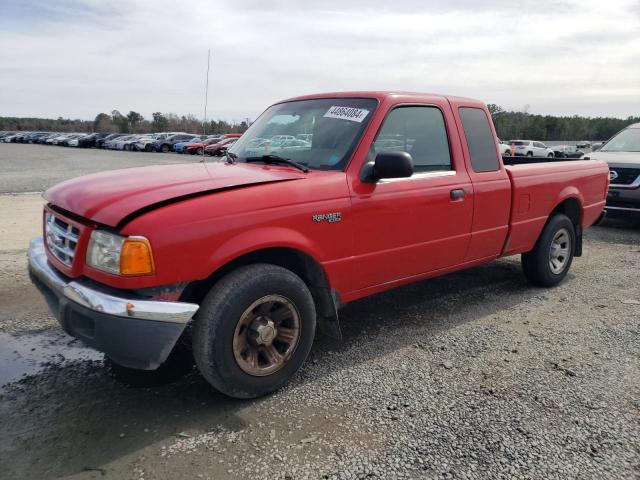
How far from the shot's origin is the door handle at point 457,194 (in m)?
4.17

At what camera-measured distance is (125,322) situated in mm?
2664

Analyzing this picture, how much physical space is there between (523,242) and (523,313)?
0.74 metres

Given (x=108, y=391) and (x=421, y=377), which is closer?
(x=108, y=391)

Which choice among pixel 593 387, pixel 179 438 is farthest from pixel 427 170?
pixel 179 438

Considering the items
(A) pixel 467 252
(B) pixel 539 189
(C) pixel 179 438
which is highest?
(B) pixel 539 189

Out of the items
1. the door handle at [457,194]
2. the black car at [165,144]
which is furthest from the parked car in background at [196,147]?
the door handle at [457,194]

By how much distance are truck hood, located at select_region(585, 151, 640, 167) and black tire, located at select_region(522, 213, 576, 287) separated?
4.05 meters

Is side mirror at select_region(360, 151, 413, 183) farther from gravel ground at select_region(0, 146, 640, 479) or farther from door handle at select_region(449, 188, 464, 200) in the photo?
gravel ground at select_region(0, 146, 640, 479)

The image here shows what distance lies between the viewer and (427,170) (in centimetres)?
411

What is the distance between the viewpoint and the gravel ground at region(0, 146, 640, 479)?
102 inches

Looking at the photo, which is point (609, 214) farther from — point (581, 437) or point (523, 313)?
point (581, 437)

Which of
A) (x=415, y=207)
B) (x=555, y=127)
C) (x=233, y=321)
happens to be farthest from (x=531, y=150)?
(x=555, y=127)

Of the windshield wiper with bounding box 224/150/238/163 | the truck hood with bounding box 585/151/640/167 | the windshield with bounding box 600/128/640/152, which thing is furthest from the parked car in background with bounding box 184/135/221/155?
the windshield wiper with bounding box 224/150/238/163

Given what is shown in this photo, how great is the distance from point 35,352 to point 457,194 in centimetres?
346
